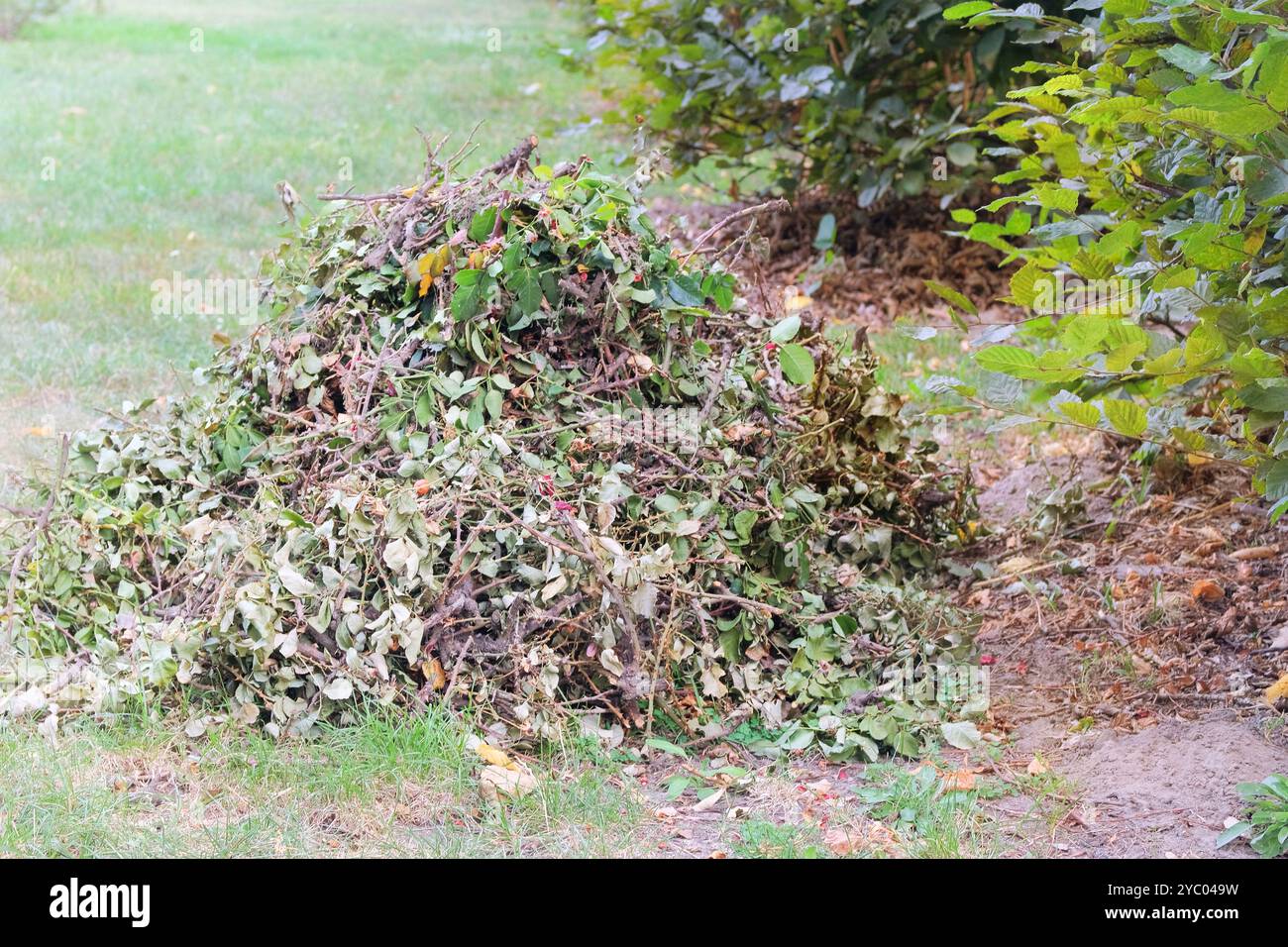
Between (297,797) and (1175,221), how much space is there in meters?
2.47

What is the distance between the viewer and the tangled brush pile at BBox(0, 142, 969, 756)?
3.15m

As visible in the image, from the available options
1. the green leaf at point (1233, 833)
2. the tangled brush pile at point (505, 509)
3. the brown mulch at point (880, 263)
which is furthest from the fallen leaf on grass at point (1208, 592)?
the brown mulch at point (880, 263)

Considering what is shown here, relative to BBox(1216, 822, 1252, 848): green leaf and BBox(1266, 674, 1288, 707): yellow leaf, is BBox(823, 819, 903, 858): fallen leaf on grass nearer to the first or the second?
BBox(1216, 822, 1252, 848): green leaf

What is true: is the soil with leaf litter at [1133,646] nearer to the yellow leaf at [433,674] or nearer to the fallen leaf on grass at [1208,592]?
the fallen leaf on grass at [1208,592]

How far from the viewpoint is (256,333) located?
13.2 ft

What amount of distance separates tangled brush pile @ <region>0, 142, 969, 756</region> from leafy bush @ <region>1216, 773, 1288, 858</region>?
754 mm

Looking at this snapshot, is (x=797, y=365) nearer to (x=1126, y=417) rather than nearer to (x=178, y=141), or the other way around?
(x=1126, y=417)

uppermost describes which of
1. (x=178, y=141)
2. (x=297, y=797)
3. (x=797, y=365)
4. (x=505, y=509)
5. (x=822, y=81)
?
(x=822, y=81)

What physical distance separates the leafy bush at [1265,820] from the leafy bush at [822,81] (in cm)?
404

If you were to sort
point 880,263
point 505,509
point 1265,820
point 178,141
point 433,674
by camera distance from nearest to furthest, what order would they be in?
point 1265,820, point 433,674, point 505,509, point 880,263, point 178,141

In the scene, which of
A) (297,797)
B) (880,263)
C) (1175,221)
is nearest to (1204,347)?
(1175,221)

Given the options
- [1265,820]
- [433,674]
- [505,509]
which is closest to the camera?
[1265,820]

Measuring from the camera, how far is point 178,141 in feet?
32.5

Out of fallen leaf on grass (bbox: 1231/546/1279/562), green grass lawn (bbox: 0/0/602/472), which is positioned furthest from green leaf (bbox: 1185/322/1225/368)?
green grass lawn (bbox: 0/0/602/472)
